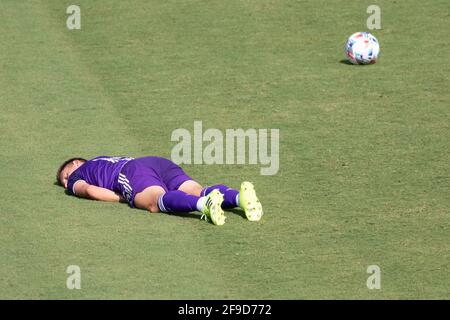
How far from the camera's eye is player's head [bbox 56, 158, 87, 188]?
11039 mm

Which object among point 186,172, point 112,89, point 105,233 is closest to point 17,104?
point 112,89

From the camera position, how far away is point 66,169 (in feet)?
36.2

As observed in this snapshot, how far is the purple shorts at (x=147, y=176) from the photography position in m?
10.3

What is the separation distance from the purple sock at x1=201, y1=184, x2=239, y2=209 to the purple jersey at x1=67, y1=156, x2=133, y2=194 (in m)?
1.06

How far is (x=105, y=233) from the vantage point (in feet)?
31.3

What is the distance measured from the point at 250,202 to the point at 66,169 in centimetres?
241

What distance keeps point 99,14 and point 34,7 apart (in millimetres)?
1342
